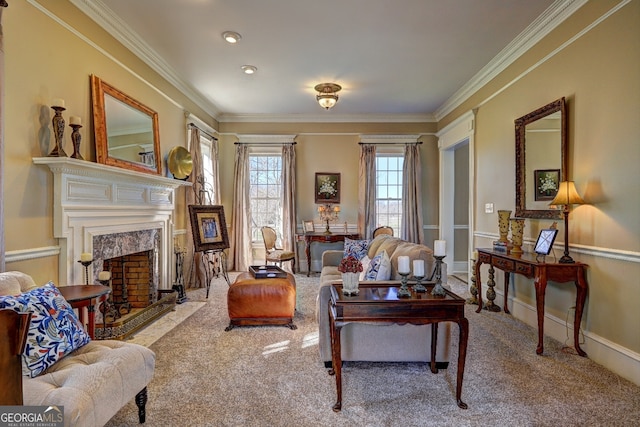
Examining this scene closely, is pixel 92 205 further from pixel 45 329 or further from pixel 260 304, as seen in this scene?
pixel 260 304

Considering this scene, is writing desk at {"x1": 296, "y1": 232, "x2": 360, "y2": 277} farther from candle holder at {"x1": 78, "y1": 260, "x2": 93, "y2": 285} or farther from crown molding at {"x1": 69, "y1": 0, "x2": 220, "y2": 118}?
candle holder at {"x1": 78, "y1": 260, "x2": 93, "y2": 285}

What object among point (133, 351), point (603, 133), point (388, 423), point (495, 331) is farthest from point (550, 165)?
point (133, 351)

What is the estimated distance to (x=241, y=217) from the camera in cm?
646

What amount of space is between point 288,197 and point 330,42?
10.7 feet

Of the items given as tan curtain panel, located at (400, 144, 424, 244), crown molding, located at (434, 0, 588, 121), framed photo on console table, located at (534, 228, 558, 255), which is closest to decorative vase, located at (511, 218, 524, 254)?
framed photo on console table, located at (534, 228, 558, 255)

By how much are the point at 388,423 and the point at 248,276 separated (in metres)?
2.42

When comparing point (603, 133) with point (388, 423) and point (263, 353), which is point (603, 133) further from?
point (263, 353)

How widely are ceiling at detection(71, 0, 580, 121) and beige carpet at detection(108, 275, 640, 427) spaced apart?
10.1 feet

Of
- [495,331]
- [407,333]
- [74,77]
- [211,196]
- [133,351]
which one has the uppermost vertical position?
[74,77]

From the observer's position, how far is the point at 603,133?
Result: 2701 mm

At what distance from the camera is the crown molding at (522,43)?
3012 millimetres

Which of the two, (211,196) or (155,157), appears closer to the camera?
(155,157)

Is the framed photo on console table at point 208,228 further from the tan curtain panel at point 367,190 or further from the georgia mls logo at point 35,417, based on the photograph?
the georgia mls logo at point 35,417

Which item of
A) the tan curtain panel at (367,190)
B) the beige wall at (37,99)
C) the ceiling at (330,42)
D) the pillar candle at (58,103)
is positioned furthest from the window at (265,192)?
the pillar candle at (58,103)
